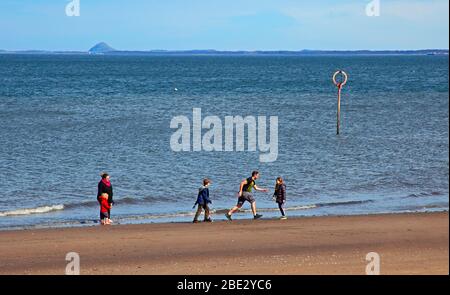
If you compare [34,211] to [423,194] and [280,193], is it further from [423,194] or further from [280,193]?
[423,194]

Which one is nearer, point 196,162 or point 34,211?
point 34,211

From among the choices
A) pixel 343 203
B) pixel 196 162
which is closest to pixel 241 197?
pixel 343 203

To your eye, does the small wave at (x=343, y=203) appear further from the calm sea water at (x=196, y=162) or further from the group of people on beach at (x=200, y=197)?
the group of people on beach at (x=200, y=197)

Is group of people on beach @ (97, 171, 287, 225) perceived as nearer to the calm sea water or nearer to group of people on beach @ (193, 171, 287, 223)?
group of people on beach @ (193, 171, 287, 223)

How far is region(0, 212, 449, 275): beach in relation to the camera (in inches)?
649

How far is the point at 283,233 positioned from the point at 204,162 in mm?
16926

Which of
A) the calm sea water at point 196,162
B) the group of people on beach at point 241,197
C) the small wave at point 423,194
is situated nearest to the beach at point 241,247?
the group of people on beach at point 241,197

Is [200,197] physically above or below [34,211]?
above

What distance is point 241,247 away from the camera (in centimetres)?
1880

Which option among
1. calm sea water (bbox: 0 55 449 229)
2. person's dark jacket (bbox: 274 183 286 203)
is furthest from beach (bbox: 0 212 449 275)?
calm sea water (bbox: 0 55 449 229)

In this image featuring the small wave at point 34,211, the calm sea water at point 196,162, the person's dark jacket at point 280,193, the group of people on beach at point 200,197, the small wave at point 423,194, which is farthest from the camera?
the small wave at point 423,194

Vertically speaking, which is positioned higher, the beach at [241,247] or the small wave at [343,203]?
the beach at [241,247]

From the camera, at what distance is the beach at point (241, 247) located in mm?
16484
